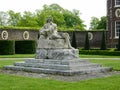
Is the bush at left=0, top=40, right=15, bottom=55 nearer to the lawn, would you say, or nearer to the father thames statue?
the father thames statue

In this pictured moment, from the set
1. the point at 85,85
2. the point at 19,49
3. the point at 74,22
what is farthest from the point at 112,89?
the point at 74,22

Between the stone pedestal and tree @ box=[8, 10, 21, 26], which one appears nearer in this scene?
the stone pedestal

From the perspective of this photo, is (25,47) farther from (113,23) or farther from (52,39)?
(52,39)

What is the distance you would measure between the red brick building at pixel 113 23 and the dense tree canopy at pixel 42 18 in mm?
29123

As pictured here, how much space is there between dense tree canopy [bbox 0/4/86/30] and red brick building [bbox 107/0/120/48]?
29.1 m

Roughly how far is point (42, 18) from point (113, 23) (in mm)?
32317

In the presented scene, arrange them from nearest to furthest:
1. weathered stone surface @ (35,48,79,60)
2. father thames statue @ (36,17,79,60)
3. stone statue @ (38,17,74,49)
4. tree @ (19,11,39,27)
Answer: weathered stone surface @ (35,48,79,60) < father thames statue @ (36,17,79,60) < stone statue @ (38,17,74,49) < tree @ (19,11,39,27)

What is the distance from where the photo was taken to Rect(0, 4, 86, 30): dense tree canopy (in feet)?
234

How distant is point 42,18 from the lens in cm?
7175

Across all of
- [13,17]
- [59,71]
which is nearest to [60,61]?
[59,71]

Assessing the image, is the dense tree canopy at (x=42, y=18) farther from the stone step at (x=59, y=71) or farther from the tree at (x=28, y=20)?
the stone step at (x=59, y=71)

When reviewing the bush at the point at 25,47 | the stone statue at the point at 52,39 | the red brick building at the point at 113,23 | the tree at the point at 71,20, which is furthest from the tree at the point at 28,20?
the stone statue at the point at 52,39

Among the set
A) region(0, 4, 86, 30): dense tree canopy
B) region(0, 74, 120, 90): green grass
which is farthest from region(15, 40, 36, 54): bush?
region(0, 4, 86, 30): dense tree canopy

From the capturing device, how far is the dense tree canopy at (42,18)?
71.4m
